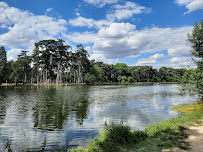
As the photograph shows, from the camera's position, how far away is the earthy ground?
21.8 ft

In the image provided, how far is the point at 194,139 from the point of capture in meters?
7.91

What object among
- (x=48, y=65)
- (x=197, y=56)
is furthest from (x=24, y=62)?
(x=197, y=56)

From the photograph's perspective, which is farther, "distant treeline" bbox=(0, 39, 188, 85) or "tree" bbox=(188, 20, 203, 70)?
"distant treeline" bbox=(0, 39, 188, 85)

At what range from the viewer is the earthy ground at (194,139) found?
21.8 ft

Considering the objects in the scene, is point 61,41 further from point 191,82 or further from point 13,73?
point 191,82

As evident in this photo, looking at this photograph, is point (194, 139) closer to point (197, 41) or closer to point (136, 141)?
point (136, 141)

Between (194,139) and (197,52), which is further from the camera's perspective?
(197,52)

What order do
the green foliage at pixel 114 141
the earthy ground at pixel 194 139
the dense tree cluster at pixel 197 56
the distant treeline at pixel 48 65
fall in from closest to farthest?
the earthy ground at pixel 194 139, the green foliage at pixel 114 141, the dense tree cluster at pixel 197 56, the distant treeline at pixel 48 65

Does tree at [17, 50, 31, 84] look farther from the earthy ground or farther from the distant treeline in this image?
the earthy ground

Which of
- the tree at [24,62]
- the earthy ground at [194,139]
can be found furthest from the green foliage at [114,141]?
the tree at [24,62]

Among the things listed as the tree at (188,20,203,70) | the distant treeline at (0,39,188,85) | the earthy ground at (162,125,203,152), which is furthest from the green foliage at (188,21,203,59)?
the distant treeline at (0,39,188,85)

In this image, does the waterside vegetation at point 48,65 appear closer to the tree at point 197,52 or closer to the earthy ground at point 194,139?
the tree at point 197,52

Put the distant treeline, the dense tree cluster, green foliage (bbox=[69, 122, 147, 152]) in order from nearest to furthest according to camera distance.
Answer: green foliage (bbox=[69, 122, 147, 152]) → the dense tree cluster → the distant treeline

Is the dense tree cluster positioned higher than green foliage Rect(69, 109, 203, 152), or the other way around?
the dense tree cluster
